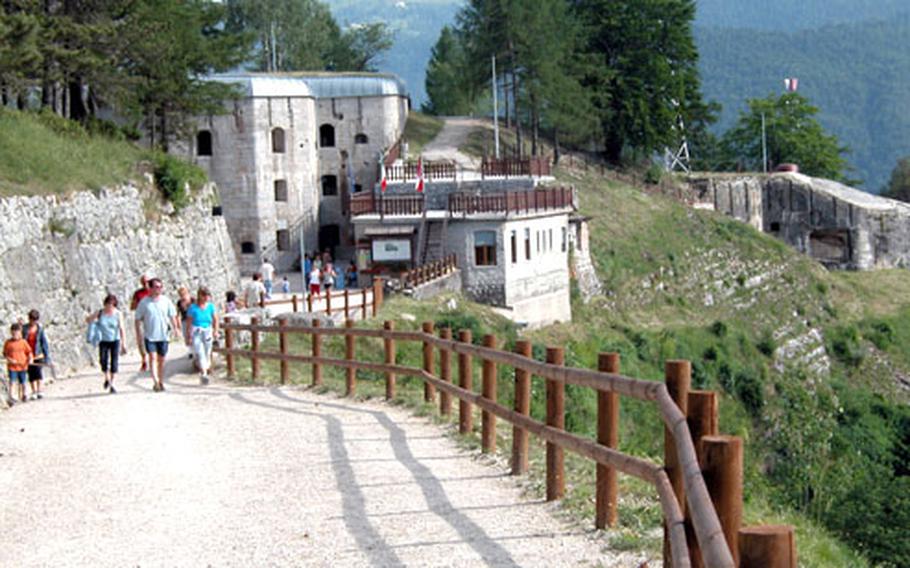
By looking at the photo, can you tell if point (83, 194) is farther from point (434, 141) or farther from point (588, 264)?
point (434, 141)

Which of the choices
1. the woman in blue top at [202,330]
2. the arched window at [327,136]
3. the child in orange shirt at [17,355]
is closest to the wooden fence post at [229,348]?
the woman in blue top at [202,330]

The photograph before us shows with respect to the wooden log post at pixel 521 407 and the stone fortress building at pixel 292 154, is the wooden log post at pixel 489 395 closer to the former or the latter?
the wooden log post at pixel 521 407

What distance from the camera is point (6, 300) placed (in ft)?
77.3

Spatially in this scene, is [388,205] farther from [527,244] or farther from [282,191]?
[282,191]

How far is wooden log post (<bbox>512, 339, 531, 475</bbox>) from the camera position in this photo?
1228 cm

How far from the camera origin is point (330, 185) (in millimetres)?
60469

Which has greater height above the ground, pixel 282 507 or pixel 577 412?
pixel 282 507

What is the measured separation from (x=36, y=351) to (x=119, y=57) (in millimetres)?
19067

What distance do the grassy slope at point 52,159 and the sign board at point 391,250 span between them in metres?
10.1

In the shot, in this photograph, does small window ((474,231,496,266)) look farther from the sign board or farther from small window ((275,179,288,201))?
small window ((275,179,288,201))

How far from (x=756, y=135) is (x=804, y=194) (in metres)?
19.6

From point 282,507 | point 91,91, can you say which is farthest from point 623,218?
point 282,507

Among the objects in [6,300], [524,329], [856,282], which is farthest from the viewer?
[856,282]

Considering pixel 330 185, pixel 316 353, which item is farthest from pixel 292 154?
pixel 316 353
